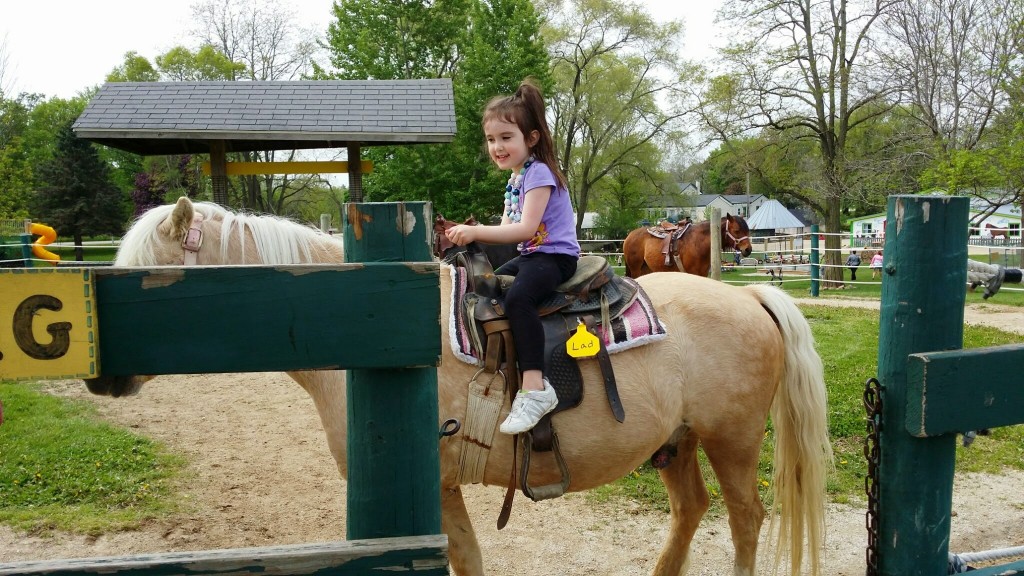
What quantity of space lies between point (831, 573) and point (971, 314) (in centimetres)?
998

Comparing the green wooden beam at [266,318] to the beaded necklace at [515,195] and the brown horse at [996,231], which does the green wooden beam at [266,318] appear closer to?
the beaded necklace at [515,195]

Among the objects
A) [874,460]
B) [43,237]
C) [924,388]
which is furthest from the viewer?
[43,237]

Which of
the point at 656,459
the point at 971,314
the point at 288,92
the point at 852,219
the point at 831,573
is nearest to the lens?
the point at 656,459

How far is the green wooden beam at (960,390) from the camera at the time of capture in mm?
1721

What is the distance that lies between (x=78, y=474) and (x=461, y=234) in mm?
3960

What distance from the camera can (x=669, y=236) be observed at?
12766 mm

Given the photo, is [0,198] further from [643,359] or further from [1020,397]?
[1020,397]

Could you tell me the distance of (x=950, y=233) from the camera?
5.89 feet

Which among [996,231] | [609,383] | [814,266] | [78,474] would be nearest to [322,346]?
[609,383]

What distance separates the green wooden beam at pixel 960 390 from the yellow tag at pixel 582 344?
1081 mm

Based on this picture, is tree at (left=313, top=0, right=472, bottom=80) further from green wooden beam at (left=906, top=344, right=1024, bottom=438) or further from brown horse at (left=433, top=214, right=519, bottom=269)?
green wooden beam at (left=906, top=344, right=1024, bottom=438)

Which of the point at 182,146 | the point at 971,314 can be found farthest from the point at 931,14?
the point at 182,146

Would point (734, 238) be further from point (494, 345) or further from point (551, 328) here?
point (494, 345)

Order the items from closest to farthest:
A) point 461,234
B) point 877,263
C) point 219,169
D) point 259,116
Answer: point 461,234 < point 219,169 < point 259,116 < point 877,263
